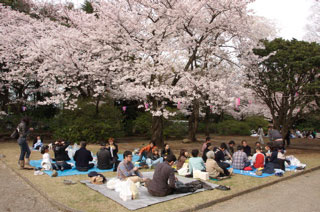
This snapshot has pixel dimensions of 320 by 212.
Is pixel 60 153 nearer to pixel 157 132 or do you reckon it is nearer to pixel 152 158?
pixel 152 158

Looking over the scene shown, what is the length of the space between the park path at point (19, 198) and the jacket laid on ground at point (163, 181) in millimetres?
2382

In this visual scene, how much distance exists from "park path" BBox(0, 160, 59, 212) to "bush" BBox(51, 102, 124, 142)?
9774mm

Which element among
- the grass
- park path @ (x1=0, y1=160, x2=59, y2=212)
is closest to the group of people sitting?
the grass

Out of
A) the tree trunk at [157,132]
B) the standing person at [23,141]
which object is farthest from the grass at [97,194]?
the tree trunk at [157,132]

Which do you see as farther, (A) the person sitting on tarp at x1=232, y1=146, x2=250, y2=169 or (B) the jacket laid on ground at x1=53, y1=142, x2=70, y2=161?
(B) the jacket laid on ground at x1=53, y1=142, x2=70, y2=161

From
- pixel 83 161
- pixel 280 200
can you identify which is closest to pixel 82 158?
pixel 83 161

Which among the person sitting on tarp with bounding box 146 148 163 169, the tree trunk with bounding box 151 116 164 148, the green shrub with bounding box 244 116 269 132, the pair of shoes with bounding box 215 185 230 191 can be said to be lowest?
the pair of shoes with bounding box 215 185 230 191

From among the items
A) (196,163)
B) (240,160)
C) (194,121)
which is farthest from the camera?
(194,121)

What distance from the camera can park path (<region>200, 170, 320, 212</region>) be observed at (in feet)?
20.5

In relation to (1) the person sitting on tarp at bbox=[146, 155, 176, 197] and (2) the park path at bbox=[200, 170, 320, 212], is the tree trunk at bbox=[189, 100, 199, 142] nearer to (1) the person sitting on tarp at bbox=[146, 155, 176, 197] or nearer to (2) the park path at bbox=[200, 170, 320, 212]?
(2) the park path at bbox=[200, 170, 320, 212]

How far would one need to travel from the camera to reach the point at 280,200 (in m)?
6.95

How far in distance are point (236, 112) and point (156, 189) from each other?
2931cm

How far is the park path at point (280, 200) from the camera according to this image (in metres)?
6.24

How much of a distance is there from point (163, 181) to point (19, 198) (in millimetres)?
3718
